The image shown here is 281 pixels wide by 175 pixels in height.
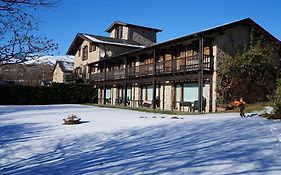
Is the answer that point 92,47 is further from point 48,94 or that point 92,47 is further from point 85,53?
point 48,94

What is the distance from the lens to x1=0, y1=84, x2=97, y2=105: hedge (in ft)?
108

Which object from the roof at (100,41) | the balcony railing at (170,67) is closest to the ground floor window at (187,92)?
the balcony railing at (170,67)

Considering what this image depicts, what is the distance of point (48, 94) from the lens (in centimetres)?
Answer: 3519

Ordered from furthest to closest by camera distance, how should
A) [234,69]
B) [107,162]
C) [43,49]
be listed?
[234,69] < [107,162] < [43,49]

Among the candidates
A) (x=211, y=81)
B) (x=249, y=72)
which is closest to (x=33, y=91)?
(x=211, y=81)

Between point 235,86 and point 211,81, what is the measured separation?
1561 millimetres

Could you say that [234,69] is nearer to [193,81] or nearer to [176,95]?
[193,81]

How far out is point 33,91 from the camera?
34.2 m

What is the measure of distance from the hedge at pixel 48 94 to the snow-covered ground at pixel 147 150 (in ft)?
74.6

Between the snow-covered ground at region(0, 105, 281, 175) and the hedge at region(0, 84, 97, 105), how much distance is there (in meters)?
22.8

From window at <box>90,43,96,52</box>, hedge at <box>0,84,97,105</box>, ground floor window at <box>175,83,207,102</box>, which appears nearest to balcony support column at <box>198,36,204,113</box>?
ground floor window at <box>175,83,207,102</box>

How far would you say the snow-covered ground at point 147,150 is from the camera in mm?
6148

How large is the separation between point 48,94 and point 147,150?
2919 centimetres

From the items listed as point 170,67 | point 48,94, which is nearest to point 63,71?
point 48,94
